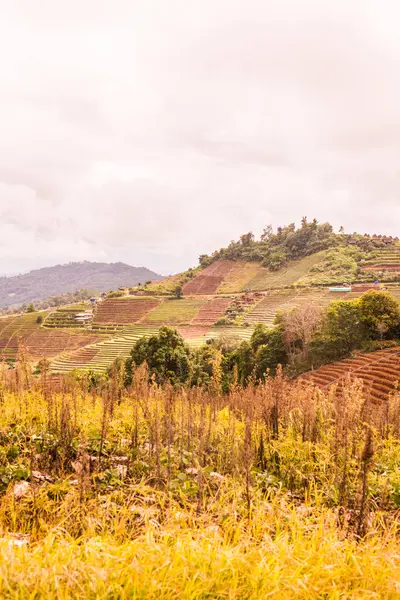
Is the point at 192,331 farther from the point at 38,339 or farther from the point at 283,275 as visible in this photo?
the point at 283,275

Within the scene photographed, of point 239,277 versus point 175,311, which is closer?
point 175,311

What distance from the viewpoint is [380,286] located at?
56156 mm

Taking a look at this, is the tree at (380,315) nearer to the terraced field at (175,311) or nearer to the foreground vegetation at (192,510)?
the foreground vegetation at (192,510)

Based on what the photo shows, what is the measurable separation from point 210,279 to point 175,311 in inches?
939

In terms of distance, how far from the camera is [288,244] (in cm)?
9450

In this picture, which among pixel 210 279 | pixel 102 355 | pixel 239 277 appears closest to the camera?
pixel 102 355

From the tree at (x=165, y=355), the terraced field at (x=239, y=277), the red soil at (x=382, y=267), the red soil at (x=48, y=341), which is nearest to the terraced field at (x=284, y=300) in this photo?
the red soil at (x=382, y=267)

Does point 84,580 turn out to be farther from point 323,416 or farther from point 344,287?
point 344,287

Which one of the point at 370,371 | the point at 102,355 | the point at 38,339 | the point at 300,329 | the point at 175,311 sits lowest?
the point at 102,355

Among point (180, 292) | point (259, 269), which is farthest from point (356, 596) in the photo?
point (259, 269)

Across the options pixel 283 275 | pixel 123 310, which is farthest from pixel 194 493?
pixel 283 275

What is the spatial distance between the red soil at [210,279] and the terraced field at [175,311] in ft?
24.5

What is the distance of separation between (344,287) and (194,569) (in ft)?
206

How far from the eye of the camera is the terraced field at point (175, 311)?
63.8 meters
